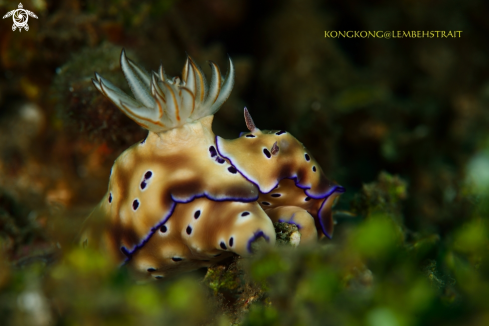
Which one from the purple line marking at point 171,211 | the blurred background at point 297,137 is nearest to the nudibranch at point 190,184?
the purple line marking at point 171,211

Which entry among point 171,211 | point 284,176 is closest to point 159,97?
point 171,211

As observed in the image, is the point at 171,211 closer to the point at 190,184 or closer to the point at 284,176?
the point at 190,184

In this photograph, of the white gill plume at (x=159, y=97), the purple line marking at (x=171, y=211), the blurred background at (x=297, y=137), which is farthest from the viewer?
the white gill plume at (x=159, y=97)

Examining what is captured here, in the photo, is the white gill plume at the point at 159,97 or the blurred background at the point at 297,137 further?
the white gill plume at the point at 159,97

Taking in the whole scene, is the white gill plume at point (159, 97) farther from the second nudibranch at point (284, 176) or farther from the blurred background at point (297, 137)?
the blurred background at point (297, 137)

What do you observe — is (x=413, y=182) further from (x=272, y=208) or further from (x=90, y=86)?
(x=90, y=86)

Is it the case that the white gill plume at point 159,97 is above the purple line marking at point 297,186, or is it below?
above
